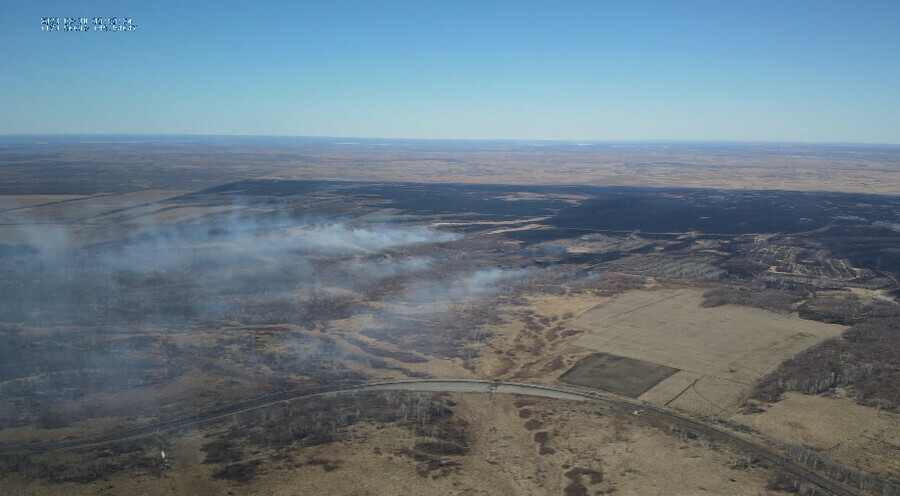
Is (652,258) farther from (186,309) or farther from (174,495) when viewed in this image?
(174,495)

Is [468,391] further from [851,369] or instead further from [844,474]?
[851,369]

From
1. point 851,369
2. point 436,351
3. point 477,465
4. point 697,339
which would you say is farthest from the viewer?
point 697,339

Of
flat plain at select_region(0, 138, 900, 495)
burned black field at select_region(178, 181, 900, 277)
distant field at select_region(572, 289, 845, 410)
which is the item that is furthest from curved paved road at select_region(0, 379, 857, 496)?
burned black field at select_region(178, 181, 900, 277)

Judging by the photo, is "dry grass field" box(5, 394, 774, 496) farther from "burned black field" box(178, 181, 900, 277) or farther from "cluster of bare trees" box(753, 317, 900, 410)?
"burned black field" box(178, 181, 900, 277)

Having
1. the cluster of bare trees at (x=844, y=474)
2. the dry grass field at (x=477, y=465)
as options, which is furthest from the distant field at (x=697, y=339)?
the dry grass field at (x=477, y=465)

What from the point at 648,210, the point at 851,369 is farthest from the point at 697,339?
the point at 648,210
